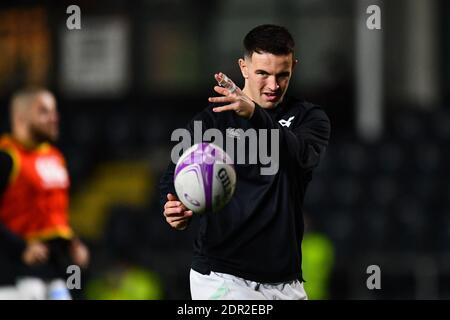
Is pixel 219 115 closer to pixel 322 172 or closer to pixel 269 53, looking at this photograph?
pixel 269 53

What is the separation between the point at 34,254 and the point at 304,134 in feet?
8.38

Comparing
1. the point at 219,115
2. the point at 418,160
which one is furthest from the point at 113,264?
the point at 219,115

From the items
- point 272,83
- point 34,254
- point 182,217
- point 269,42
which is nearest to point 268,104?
point 272,83

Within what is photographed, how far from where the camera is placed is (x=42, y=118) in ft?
26.1

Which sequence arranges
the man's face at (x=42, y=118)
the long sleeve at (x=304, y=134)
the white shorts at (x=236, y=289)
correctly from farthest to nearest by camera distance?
the man's face at (x=42, y=118) → the white shorts at (x=236, y=289) → the long sleeve at (x=304, y=134)

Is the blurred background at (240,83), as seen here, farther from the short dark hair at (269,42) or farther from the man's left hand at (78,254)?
the short dark hair at (269,42)

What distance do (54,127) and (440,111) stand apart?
28.6 feet

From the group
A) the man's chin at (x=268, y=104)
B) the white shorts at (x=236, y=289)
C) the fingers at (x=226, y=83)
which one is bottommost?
the white shorts at (x=236, y=289)

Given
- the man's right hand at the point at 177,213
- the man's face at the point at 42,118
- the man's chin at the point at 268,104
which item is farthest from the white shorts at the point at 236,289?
the man's face at the point at 42,118

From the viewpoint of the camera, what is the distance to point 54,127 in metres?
8.05

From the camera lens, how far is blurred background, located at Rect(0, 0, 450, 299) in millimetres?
13250

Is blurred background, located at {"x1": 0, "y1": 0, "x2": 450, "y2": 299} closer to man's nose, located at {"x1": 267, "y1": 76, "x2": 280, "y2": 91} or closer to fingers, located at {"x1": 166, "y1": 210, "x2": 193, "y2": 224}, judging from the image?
fingers, located at {"x1": 166, "y1": 210, "x2": 193, "y2": 224}

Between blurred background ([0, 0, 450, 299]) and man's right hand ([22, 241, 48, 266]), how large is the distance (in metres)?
5.41

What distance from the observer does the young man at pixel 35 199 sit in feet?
25.2
